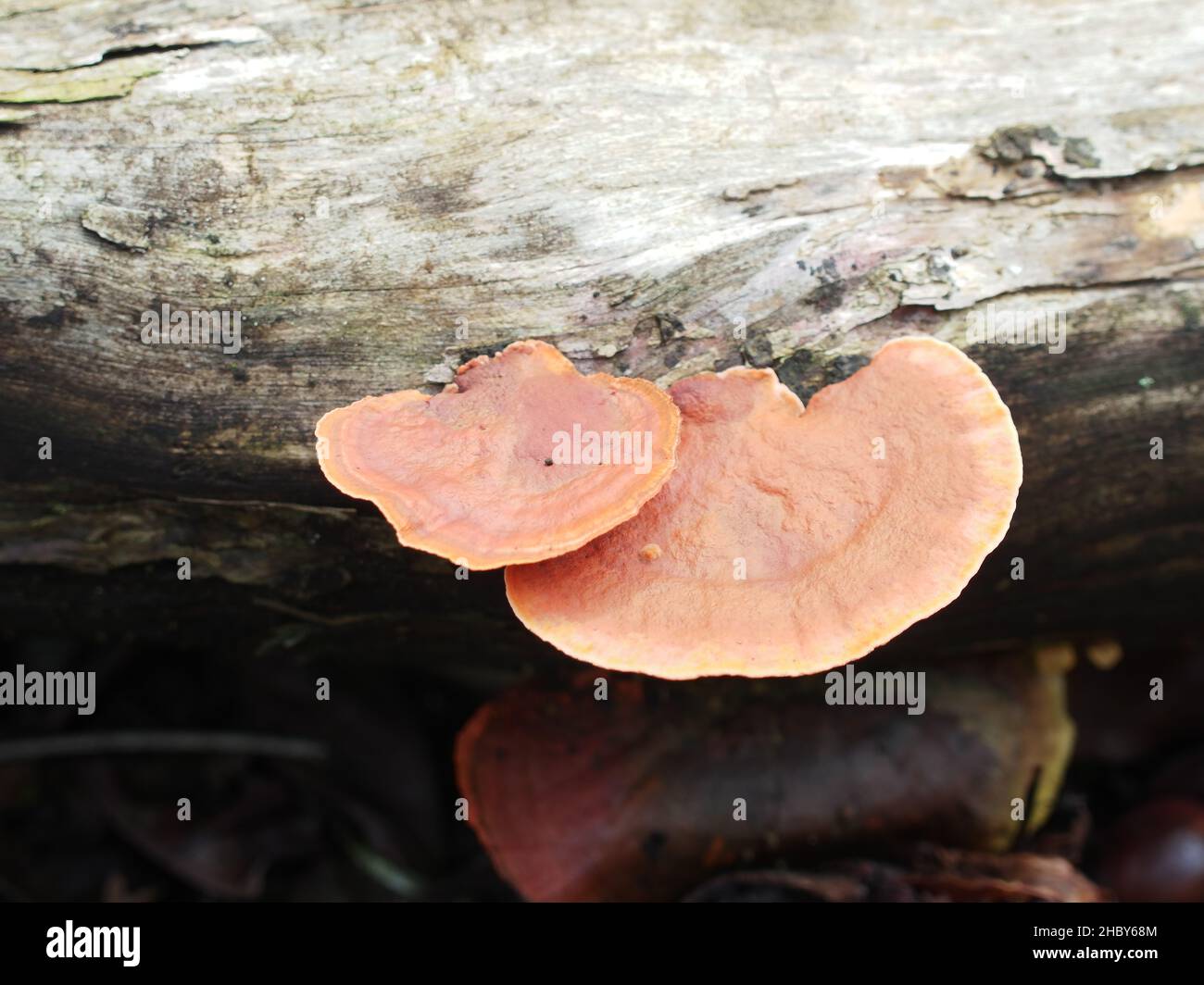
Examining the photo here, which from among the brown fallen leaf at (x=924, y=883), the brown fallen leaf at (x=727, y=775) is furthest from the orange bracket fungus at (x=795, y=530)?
the brown fallen leaf at (x=924, y=883)

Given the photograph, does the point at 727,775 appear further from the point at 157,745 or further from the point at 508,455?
the point at 157,745

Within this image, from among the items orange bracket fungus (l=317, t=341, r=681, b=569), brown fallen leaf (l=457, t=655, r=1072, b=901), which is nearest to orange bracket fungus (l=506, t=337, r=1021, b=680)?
orange bracket fungus (l=317, t=341, r=681, b=569)

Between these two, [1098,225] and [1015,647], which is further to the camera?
[1015,647]

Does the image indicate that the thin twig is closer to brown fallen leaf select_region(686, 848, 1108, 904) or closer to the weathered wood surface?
the weathered wood surface

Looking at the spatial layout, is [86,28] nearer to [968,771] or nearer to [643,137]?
[643,137]

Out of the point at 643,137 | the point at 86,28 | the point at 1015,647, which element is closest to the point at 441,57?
the point at 643,137

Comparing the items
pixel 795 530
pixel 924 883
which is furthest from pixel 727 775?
pixel 795 530

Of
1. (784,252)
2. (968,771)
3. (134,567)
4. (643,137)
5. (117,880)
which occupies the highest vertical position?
(643,137)
